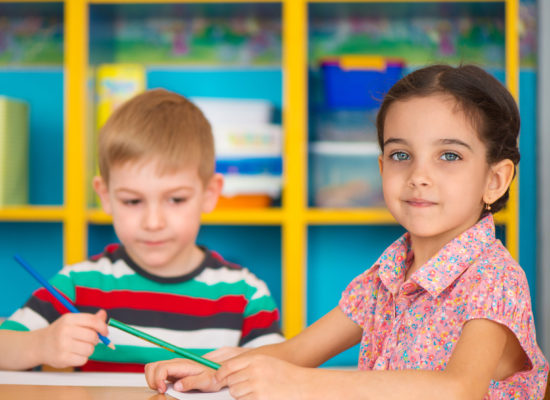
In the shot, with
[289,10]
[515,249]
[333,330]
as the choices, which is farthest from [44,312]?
[515,249]

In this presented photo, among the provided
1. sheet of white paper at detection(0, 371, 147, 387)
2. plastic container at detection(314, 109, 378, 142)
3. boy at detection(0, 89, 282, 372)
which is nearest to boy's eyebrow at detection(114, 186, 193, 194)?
boy at detection(0, 89, 282, 372)

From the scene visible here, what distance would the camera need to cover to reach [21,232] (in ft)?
8.12

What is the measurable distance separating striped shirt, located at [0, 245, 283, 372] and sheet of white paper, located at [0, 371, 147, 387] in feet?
1.13

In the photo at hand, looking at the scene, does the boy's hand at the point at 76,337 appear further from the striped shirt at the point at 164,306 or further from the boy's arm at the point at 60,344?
the striped shirt at the point at 164,306

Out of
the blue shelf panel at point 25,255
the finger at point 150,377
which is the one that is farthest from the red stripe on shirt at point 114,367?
the blue shelf panel at point 25,255

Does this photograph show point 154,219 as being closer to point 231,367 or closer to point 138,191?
point 138,191

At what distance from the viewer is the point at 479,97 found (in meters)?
0.90

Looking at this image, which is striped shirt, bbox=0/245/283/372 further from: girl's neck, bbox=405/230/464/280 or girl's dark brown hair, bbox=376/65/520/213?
girl's dark brown hair, bbox=376/65/520/213

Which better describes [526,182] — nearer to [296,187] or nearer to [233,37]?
[296,187]

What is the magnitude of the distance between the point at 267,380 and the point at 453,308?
27cm

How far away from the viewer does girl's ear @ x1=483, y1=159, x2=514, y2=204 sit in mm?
914

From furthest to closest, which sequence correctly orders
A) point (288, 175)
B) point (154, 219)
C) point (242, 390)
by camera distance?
point (288, 175)
point (154, 219)
point (242, 390)

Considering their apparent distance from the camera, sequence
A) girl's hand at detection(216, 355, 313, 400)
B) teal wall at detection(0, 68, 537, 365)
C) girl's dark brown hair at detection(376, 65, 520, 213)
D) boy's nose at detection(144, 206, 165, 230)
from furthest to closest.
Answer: teal wall at detection(0, 68, 537, 365) → boy's nose at detection(144, 206, 165, 230) → girl's dark brown hair at detection(376, 65, 520, 213) → girl's hand at detection(216, 355, 313, 400)

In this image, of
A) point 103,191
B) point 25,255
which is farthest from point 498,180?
point 25,255
